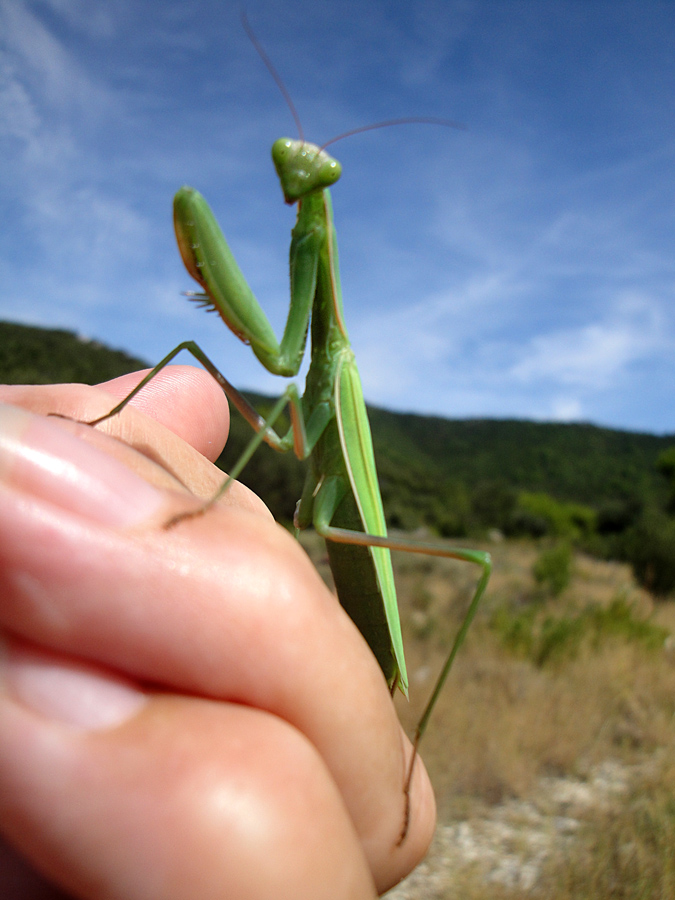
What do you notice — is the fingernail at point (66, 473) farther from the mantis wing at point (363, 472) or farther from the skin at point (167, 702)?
the mantis wing at point (363, 472)

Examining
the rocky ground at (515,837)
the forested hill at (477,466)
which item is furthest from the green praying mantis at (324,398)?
the forested hill at (477,466)

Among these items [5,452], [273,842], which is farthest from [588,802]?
[5,452]

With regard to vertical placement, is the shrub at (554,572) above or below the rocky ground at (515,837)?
above

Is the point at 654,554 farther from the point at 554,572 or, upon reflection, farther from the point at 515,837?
the point at 515,837

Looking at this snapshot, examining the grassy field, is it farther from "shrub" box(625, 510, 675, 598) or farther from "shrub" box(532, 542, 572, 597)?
"shrub" box(625, 510, 675, 598)

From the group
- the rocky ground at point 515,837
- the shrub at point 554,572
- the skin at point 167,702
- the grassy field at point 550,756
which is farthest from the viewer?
the shrub at point 554,572
